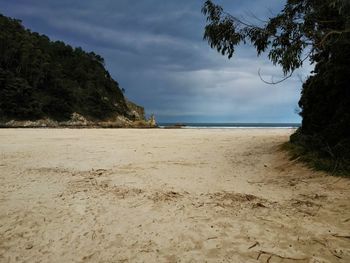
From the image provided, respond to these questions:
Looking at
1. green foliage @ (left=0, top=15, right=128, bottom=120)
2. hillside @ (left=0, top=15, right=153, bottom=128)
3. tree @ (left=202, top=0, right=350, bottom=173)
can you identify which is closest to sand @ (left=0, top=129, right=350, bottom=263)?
tree @ (left=202, top=0, right=350, bottom=173)

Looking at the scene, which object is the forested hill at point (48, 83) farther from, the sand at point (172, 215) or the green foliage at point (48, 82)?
the sand at point (172, 215)

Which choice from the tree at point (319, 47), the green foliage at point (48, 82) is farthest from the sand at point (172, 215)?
the green foliage at point (48, 82)

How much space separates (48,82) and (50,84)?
523mm

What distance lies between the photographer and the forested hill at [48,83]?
46.8 meters

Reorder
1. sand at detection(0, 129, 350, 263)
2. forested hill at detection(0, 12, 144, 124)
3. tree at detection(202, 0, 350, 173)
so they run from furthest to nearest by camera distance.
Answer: forested hill at detection(0, 12, 144, 124), tree at detection(202, 0, 350, 173), sand at detection(0, 129, 350, 263)

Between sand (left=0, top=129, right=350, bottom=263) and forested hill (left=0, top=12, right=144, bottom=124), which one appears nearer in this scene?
sand (left=0, top=129, right=350, bottom=263)

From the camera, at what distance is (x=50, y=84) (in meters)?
57.7

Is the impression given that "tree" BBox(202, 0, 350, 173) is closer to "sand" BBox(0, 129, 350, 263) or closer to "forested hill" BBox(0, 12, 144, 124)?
"sand" BBox(0, 129, 350, 263)

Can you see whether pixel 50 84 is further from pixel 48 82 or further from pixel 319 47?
pixel 319 47

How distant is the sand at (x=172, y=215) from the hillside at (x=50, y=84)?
44542 mm

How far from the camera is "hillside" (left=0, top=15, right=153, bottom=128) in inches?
1841

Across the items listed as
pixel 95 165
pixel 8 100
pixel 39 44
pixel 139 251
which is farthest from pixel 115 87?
pixel 139 251

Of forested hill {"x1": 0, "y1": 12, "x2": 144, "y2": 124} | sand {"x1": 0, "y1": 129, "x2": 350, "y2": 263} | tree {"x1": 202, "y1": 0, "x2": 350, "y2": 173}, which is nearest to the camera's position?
sand {"x1": 0, "y1": 129, "x2": 350, "y2": 263}

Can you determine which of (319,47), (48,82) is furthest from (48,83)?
(319,47)
